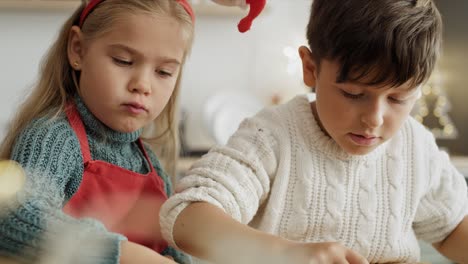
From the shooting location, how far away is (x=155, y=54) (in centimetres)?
93

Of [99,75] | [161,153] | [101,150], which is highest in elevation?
[99,75]

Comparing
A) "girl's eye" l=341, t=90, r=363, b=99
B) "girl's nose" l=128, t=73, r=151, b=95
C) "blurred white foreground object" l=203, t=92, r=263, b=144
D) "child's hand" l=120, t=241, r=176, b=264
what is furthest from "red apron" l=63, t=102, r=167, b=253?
"blurred white foreground object" l=203, t=92, r=263, b=144

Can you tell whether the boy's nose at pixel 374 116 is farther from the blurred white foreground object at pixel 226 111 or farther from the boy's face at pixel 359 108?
the blurred white foreground object at pixel 226 111

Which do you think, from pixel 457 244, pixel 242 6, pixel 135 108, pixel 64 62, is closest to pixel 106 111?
pixel 135 108

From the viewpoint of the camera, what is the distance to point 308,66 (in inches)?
36.9

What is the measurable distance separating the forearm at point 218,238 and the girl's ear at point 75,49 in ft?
1.20

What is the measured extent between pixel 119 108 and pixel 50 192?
217mm

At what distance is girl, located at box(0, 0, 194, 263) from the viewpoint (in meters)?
0.89

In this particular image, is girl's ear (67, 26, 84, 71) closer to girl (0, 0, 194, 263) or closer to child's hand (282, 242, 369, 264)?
girl (0, 0, 194, 263)

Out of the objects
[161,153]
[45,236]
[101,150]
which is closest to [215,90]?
[161,153]

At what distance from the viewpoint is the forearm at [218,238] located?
71 cm

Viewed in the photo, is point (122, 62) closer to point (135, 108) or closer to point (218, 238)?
point (135, 108)

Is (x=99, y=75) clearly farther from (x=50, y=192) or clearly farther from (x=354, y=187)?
(x=354, y=187)

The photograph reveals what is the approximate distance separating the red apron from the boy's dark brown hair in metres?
0.38
